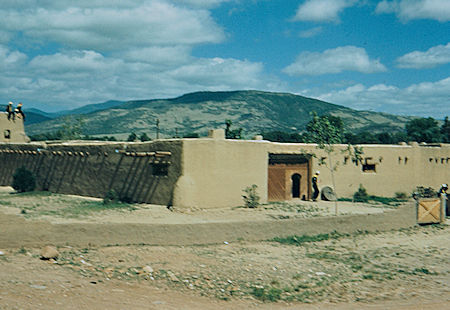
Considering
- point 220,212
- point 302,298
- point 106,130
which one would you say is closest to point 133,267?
point 302,298

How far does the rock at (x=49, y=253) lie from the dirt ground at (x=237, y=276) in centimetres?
13

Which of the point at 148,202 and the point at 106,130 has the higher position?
the point at 106,130

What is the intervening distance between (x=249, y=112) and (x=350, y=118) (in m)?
40.7

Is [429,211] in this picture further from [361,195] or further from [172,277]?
[172,277]

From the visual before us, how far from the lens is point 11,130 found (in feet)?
102

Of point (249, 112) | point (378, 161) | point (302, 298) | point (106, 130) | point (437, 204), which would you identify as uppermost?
point (249, 112)

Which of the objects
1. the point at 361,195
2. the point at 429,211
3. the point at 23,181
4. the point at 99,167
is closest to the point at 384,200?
the point at 361,195

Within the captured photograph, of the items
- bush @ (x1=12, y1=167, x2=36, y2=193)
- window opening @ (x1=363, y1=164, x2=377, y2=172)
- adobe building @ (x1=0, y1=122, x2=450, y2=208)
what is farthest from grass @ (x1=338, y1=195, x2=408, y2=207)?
bush @ (x1=12, y1=167, x2=36, y2=193)

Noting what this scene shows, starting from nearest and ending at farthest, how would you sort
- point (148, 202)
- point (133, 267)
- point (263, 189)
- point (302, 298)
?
point (302, 298)
point (133, 267)
point (148, 202)
point (263, 189)

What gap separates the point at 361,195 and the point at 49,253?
63.6ft

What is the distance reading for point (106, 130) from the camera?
14838 cm

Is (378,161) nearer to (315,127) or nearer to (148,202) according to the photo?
(315,127)

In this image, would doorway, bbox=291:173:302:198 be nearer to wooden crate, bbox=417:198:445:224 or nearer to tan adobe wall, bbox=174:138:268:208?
tan adobe wall, bbox=174:138:268:208

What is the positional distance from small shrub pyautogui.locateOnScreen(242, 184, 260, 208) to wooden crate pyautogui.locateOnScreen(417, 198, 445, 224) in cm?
A: 702
